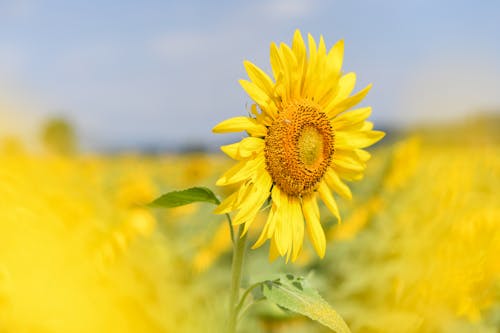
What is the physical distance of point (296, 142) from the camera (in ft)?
4.24

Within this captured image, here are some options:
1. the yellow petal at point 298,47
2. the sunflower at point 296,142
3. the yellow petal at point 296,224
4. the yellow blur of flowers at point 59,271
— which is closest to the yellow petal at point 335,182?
the sunflower at point 296,142

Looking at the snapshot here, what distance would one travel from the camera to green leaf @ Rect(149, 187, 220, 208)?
3.55 ft

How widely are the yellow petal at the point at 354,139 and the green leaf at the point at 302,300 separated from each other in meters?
0.35

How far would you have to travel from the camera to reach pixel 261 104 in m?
1.21

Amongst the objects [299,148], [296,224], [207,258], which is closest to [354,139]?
[299,148]

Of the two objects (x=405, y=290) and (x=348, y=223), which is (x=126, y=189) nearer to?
(x=348, y=223)

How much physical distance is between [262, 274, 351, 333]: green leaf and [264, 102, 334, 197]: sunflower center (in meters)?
0.22

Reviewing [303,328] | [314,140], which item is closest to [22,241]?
[314,140]

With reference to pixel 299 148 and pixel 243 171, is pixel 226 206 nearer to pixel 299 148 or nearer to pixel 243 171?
pixel 243 171

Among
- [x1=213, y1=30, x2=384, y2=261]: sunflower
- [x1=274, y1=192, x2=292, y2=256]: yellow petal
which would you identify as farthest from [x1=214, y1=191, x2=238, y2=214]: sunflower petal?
[x1=274, y1=192, x2=292, y2=256]: yellow petal

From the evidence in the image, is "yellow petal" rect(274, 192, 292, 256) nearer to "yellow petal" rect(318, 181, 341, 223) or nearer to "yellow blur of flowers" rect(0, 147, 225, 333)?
"yellow petal" rect(318, 181, 341, 223)

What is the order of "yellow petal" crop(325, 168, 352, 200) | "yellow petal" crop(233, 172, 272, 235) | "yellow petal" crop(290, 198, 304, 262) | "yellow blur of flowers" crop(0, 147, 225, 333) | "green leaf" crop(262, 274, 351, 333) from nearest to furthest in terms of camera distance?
"yellow blur of flowers" crop(0, 147, 225, 333)
"green leaf" crop(262, 274, 351, 333)
"yellow petal" crop(233, 172, 272, 235)
"yellow petal" crop(290, 198, 304, 262)
"yellow petal" crop(325, 168, 352, 200)

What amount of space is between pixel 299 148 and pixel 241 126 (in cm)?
17

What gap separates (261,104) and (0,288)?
79 centimetres
